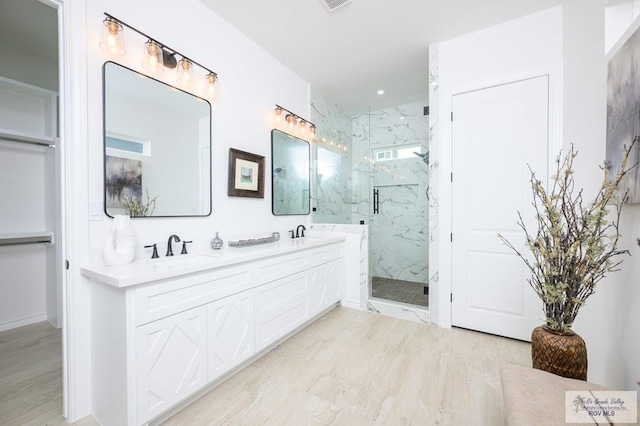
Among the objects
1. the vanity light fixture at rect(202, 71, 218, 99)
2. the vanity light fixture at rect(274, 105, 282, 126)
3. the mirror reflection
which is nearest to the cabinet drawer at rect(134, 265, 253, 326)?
the mirror reflection

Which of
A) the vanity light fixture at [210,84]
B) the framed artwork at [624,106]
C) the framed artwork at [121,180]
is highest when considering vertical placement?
the vanity light fixture at [210,84]

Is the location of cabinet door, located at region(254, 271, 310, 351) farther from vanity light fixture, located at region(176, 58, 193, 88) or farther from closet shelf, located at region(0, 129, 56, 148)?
closet shelf, located at region(0, 129, 56, 148)

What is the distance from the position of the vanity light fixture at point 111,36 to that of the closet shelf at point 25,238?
226 cm

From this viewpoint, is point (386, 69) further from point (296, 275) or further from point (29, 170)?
point (29, 170)

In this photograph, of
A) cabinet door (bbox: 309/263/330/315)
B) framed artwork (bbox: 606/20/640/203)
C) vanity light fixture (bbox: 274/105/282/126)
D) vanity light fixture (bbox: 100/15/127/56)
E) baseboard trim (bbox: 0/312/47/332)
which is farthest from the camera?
vanity light fixture (bbox: 274/105/282/126)

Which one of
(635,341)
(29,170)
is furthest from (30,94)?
(635,341)

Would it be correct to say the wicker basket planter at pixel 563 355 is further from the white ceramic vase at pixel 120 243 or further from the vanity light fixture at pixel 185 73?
the vanity light fixture at pixel 185 73

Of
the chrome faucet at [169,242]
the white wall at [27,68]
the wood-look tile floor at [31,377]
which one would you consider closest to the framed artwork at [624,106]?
the chrome faucet at [169,242]

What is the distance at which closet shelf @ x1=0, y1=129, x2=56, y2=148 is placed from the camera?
2.52 metres

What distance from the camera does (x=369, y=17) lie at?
2.38 meters

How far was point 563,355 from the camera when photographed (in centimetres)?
139

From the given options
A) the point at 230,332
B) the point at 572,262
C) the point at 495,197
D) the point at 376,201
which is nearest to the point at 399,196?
the point at 376,201

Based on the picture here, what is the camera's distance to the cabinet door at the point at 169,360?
138cm

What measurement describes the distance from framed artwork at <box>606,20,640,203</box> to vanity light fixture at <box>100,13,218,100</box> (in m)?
2.64
